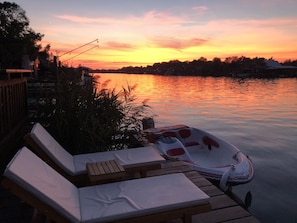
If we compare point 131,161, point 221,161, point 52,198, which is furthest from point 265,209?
point 52,198

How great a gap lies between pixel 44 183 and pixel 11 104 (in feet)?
11.5

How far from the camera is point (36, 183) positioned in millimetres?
2168

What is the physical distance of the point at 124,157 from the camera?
3.83 m

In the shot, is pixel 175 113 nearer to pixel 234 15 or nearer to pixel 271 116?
pixel 271 116

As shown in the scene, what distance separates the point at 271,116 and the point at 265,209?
14499mm

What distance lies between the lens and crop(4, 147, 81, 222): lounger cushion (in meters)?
2.07

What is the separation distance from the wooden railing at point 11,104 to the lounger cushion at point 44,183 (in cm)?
242

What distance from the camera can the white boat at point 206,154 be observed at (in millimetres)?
5695

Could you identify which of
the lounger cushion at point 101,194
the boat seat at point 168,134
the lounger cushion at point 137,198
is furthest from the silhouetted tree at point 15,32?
the lounger cushion at point 137,198

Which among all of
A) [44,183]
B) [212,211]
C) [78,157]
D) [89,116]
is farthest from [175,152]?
[44,183]

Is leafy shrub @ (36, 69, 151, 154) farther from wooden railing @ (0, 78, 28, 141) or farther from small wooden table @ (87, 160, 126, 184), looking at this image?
small wooden table @ (87, 160, 126, 184)

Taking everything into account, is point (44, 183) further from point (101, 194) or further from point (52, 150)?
point (52, 150)

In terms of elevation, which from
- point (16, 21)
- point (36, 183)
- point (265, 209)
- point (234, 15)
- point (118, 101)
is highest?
point (16, 21)

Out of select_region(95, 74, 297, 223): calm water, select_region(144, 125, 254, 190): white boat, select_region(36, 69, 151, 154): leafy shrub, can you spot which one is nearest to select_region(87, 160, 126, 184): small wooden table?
select_region(36, 69, 151, 154): leafy shrub
